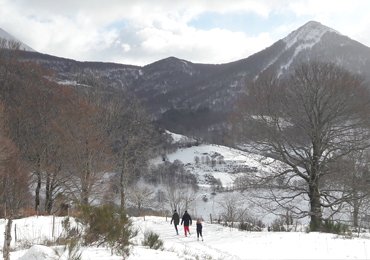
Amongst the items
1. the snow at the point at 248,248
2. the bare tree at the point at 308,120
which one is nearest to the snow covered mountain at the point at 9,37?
the snow at the point at 248,248

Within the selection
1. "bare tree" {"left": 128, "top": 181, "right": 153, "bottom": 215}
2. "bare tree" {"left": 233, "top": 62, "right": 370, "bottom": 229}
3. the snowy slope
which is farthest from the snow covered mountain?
the snowy slope

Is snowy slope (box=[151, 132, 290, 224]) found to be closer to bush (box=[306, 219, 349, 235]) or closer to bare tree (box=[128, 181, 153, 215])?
bare tree (box=[128, 181, 153, 215])

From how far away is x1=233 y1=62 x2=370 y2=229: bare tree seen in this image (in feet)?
35.5

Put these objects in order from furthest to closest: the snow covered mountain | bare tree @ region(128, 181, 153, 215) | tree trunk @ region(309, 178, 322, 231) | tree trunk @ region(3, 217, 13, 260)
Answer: bare tree @ region(128, 181, 153, 215) < the snow covered mountain < tree trunk @ region(309, 178, 322, 231) < tree trunk @ region(3, 217, 13, 260)

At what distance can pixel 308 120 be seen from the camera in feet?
38.9

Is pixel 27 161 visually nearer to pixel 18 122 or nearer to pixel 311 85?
pixel 18 122

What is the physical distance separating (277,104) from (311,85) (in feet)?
5.05

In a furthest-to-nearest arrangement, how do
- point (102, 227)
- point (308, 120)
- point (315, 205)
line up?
point (308, 120)
point (315, 205)
point (102, 227)

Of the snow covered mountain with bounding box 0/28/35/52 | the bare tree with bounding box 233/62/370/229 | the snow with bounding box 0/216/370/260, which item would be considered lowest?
the snow with bounding box 0/216/370/260

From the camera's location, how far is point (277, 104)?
452 inches

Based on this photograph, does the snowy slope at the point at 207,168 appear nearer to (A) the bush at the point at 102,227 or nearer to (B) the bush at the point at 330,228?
(B) the bush at the point at 330,228

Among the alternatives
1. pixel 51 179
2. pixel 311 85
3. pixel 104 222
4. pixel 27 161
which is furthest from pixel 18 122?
pixel 311 85

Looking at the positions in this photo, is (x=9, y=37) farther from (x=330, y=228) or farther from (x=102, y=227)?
(x=330, y=228)

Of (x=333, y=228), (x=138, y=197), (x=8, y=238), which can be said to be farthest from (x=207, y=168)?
(x=8, y=238)
